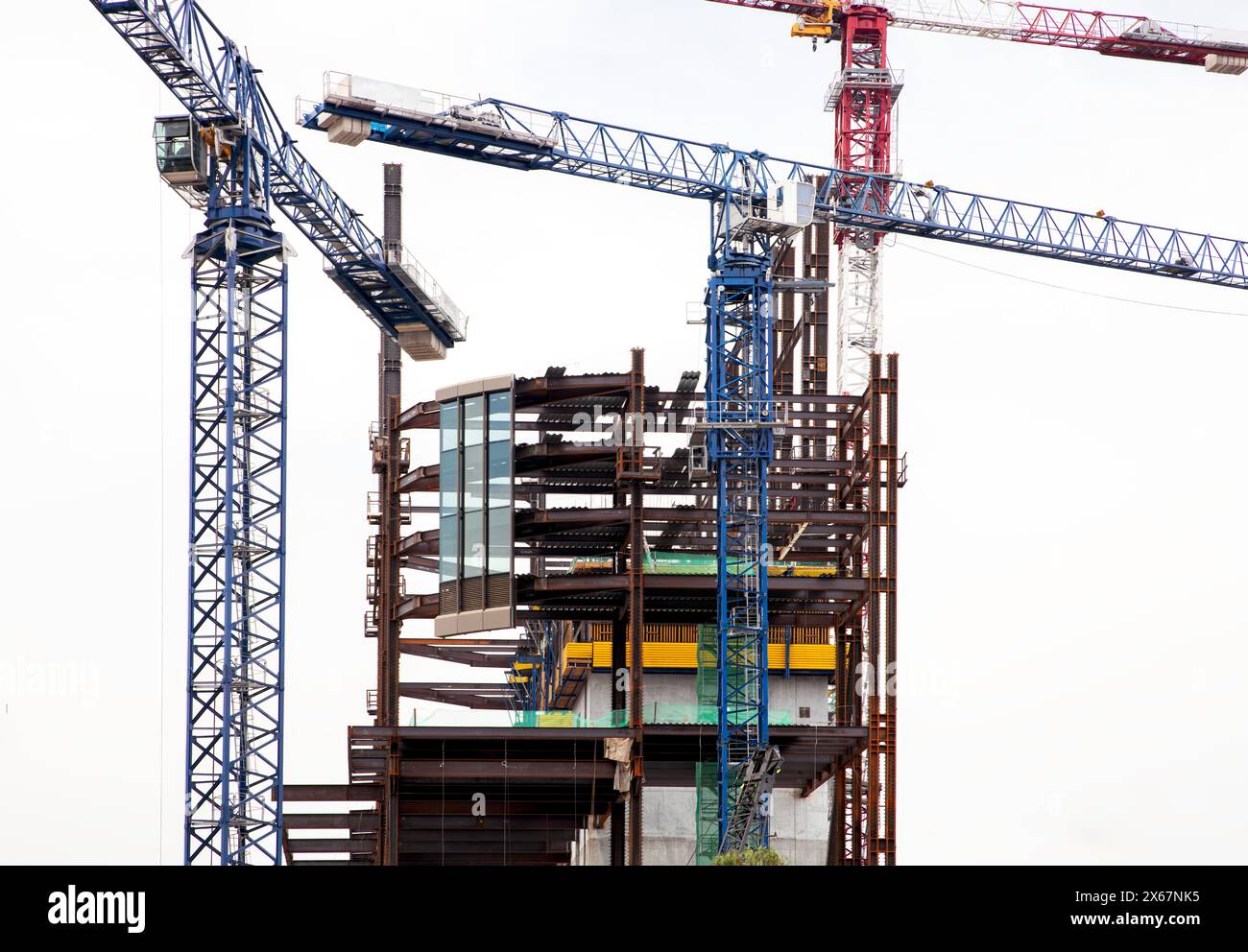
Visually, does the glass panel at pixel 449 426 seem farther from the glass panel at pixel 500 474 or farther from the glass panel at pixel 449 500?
the glass panel at pixel 500 474

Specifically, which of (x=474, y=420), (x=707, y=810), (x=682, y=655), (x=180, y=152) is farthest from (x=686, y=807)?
(x=180, y=152)

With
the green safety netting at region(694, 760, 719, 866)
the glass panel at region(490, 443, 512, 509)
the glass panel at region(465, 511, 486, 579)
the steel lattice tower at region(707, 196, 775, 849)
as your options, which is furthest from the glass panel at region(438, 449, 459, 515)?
the green safety netting at region(694, 760, 719, 866)

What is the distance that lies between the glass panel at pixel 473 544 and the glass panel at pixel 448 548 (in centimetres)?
66

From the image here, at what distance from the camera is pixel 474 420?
355 ft

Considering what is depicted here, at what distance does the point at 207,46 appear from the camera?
303ft

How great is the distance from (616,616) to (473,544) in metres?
11.0

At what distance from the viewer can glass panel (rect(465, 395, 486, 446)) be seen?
4242 inches

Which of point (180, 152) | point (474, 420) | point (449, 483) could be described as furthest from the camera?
point (449, 483)

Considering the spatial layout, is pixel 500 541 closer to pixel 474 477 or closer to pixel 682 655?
pixel 474 477

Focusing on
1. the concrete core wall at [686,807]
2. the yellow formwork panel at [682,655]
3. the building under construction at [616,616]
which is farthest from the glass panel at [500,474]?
the yellow formwork panel at [682,655]

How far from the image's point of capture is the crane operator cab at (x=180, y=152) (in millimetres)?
95500

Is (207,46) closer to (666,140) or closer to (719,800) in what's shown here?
(666,140)
